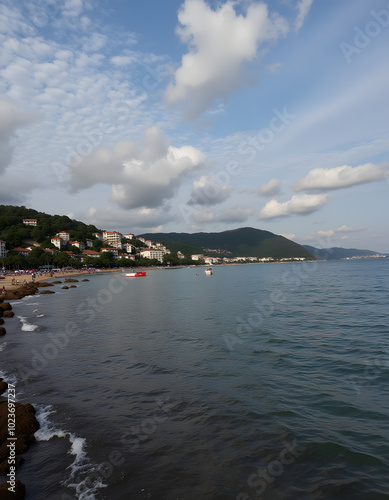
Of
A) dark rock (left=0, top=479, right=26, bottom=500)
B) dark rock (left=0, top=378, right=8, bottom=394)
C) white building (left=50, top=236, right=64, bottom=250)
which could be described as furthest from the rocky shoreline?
white building (left=50, top=236, right=64, bottom=250)

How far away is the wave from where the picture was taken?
22.0ft

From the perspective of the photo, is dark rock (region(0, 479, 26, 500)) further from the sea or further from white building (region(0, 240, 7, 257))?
white building (region(0, 240, 7, 257))

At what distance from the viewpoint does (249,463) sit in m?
7.55

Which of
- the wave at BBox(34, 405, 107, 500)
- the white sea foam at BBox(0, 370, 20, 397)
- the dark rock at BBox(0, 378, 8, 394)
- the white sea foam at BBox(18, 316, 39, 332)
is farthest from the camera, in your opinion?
the white sea foam at BBox(18, 316, 39, 332)

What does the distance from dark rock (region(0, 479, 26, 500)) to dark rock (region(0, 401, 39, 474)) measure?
1276 mm

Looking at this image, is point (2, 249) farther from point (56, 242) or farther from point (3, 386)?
point (3, 386)

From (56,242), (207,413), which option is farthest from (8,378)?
(56,242)

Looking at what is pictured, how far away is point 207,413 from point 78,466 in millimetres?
4363

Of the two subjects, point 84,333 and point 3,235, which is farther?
point 3,235

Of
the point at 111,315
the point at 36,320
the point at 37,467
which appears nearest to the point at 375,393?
the point at 37,467

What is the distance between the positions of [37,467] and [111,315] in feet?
78.6

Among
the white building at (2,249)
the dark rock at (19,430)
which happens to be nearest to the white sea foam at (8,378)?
the dark rock at (19,430)

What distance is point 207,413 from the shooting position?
33.1ft

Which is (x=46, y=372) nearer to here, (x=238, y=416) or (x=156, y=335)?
(x=156, y=335)
